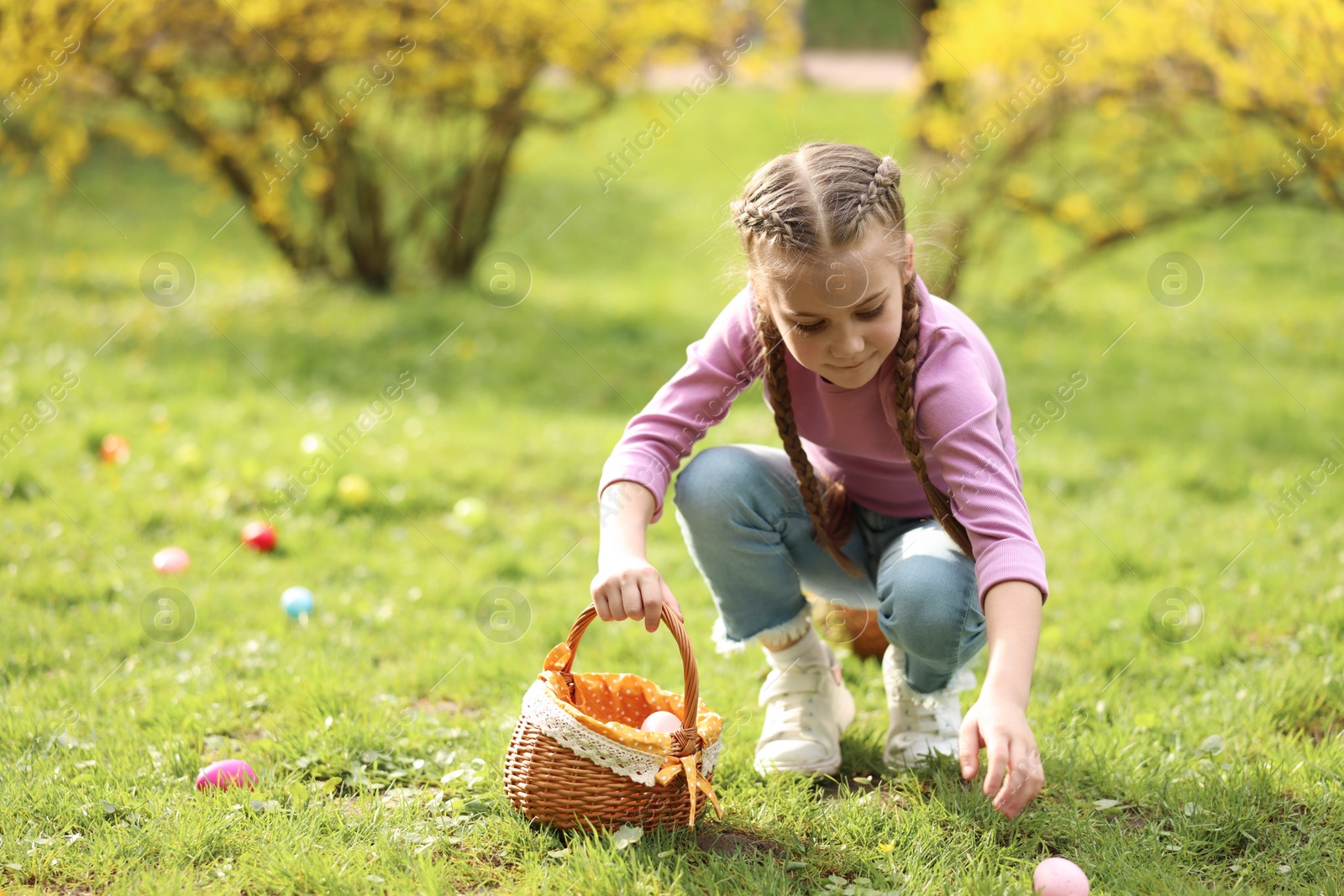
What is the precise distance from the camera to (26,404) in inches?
176

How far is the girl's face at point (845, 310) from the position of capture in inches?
71.3

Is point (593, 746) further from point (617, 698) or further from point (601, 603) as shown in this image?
point (617, 698)

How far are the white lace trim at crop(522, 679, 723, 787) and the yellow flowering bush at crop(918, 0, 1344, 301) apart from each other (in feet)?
12.2

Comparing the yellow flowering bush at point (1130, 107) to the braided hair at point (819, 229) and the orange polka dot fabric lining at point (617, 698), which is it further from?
the orange polka dot fabric lining at point (617, 698)

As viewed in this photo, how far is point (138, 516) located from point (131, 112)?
7.76 m

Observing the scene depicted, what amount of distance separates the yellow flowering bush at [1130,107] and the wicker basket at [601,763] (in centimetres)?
364

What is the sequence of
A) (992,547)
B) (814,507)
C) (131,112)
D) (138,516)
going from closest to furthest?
(992,547), (814,507), (138,516), (131,112)

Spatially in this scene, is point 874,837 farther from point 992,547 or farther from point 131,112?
point 131,112

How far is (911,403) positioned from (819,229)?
1.13ft

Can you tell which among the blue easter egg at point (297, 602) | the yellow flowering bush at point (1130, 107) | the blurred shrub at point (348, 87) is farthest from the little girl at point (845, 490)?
the blurred shrub at point (348, 87)

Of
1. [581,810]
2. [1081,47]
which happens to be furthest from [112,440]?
[1081,47]

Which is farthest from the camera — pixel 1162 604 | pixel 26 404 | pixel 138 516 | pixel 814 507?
pixel 26 404

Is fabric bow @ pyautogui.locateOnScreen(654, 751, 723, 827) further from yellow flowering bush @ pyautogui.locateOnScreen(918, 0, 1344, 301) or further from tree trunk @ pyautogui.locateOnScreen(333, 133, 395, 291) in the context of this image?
tree trunk @ pyautogui.locateOnScreen(333, 133, 395, 291)

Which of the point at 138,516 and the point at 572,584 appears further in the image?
the point at 138,516
